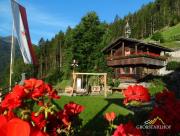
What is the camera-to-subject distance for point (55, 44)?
123 meters

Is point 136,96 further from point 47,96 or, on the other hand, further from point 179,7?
point 179,7

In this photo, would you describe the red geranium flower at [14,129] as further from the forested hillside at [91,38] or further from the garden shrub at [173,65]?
the forested hillside at [91,38]

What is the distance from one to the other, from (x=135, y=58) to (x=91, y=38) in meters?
19.2

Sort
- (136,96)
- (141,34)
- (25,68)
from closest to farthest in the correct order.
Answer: (136,96) → (25,68) → (141,34)

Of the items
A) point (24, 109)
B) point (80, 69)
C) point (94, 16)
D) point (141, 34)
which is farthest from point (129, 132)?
point (141, 34)

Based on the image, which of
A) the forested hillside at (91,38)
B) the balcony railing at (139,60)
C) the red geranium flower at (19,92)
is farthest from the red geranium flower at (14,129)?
the forested hillside at (91,38)

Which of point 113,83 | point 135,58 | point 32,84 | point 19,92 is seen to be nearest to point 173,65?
point 135,58

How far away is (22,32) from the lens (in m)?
17.7

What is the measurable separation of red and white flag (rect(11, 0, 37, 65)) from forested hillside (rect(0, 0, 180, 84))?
4138 centimetres

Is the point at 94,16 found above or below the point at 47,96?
above

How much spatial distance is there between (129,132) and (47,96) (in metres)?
0.82

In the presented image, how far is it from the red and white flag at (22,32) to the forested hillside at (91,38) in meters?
41.4

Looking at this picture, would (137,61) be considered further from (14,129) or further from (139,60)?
(14,129)

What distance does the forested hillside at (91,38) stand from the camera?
63.7 meters
